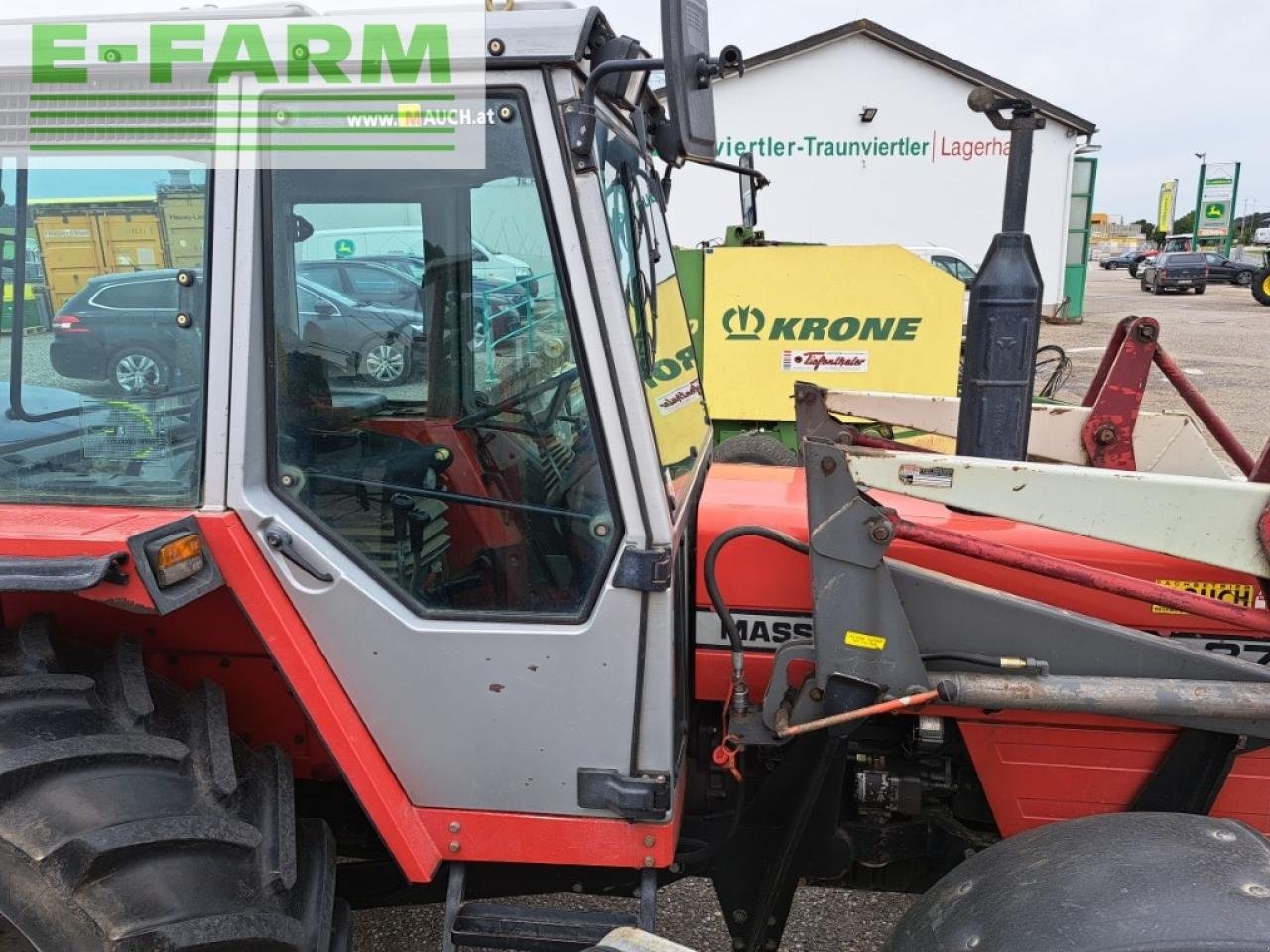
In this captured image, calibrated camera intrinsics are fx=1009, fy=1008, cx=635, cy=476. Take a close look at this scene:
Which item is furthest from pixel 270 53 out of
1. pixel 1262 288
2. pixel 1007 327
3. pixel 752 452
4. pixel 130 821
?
pixel 1262 288

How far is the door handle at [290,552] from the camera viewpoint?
188cm

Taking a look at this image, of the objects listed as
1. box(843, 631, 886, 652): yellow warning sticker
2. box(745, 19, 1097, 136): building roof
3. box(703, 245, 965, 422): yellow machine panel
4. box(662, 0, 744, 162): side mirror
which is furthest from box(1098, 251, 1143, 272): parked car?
box(662, 0, 744, 162): side mirror

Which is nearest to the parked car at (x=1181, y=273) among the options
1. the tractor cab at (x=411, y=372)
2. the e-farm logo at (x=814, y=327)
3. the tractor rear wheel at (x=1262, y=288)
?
the tractor rear wheel at (x=1262, y=288)

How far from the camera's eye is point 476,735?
200 cm

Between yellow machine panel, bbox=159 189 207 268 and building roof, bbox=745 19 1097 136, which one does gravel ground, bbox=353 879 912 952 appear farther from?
building roof, bbox=745 19 1097 136

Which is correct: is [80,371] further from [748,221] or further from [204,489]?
[748,221]

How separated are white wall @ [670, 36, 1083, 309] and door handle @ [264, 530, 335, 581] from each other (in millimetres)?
18982

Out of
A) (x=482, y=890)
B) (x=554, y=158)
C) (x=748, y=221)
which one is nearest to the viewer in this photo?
(x=554, y=158)

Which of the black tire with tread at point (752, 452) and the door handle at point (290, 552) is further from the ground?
the door handle at point (290, 552)

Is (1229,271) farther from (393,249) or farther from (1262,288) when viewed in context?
(393,249)

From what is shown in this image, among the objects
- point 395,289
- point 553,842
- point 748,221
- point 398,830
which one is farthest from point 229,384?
point 748,221

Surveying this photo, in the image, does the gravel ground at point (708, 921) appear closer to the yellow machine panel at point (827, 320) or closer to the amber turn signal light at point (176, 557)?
the amber turn signal light at point (176, 557)

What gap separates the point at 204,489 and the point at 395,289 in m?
0.51

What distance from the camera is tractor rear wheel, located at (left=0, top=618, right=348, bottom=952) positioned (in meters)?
1.64
